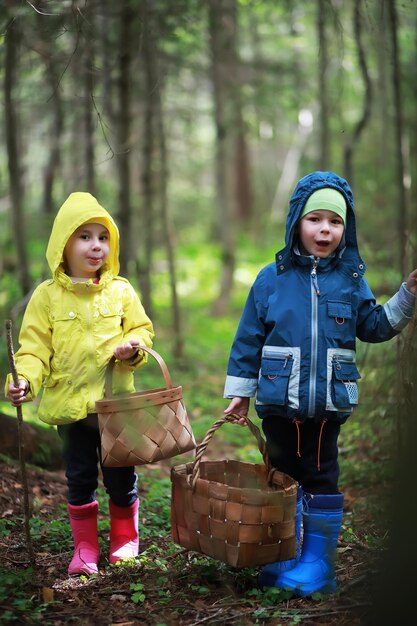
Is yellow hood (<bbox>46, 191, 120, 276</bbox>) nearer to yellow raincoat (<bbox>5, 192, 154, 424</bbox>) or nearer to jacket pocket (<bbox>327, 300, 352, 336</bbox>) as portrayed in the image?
yellow raincoat (<bbox>5, 192, 154, 424</bbox>)

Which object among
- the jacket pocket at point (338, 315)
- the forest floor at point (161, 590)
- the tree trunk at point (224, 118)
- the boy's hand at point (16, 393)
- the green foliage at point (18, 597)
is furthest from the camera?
the tree trunk at point (224, 118)

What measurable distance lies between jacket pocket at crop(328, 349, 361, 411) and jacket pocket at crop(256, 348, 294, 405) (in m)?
0.21

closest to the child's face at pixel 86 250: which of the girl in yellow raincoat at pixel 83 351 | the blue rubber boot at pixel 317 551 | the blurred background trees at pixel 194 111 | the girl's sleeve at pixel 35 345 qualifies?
the girl in yellow raincoat at pixel 83 351

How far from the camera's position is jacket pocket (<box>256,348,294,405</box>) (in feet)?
11.8

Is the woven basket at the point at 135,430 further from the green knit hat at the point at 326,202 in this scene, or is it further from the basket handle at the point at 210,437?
the green knit hat at the point at 326,202

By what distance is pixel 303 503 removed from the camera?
3.84 meters

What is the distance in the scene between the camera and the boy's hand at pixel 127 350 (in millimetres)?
3771

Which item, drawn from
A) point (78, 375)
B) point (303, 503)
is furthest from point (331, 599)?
point (78, 375)

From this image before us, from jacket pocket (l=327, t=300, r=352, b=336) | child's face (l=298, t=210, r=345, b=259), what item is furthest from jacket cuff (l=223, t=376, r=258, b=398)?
child's face (l=298, t=210, r=345, b=259)

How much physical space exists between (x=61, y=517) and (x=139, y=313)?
1.50 m

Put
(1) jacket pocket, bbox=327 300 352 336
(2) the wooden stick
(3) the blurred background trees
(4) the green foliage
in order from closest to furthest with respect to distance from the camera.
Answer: (4) the green foliage < (2) the wooden stick < (1) jacket pocket, bbox=327 300 352 336 < (3) the blurred background trees

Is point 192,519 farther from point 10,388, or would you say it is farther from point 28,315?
point 28,315

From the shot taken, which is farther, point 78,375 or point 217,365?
point 217,365

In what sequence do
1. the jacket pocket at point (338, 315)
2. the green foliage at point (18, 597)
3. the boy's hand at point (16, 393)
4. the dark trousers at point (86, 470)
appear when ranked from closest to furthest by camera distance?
the green foliage at point (18, 597) < the boy's hand at point (16, 393) < the jacket pocket at point (338, 315) < the dark trousers at point (86, 470)
